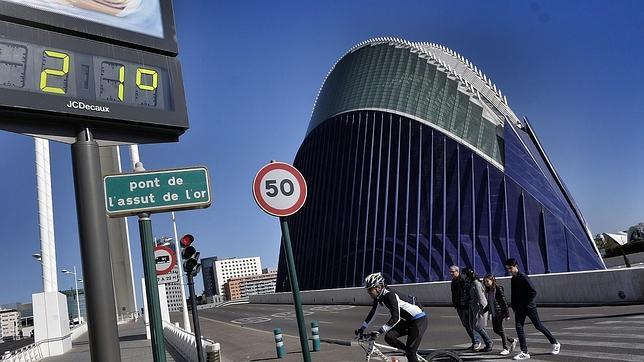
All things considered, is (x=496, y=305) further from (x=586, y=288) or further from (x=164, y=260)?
(x=586, y=288)

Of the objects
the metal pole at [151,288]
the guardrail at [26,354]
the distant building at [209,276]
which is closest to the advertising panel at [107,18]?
the metal pole at [151,288]

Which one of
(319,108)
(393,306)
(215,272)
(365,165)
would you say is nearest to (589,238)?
(365,165)

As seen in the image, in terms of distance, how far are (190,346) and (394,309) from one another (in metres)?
9.09

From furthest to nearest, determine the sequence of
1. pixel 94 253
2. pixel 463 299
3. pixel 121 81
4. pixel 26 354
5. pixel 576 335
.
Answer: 1. pixel 26 354
2. pixel 463 299
3. pixel 576 335
4. pixel 121 81
5. pixel 94 253

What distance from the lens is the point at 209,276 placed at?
191m

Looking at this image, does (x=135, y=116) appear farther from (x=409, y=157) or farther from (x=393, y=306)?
(x=409, y=157)

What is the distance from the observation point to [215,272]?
18575cm

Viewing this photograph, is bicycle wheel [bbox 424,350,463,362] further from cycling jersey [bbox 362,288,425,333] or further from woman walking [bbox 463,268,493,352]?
woman walking [bbox 463,268,493,352]

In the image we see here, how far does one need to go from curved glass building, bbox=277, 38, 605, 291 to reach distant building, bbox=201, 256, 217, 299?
14583 centimetres

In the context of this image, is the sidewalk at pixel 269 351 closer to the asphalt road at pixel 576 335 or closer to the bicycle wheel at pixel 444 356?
the asphalt road at pixel 576 335

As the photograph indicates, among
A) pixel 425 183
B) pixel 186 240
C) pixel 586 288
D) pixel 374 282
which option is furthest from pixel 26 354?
pixel 425 183

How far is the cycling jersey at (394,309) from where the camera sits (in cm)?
625

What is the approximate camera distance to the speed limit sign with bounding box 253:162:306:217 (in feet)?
18.0

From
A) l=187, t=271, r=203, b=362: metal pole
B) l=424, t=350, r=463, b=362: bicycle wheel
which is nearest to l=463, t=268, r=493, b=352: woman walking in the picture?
l=424, t=350, r=463, b=362: bicycle wheel
